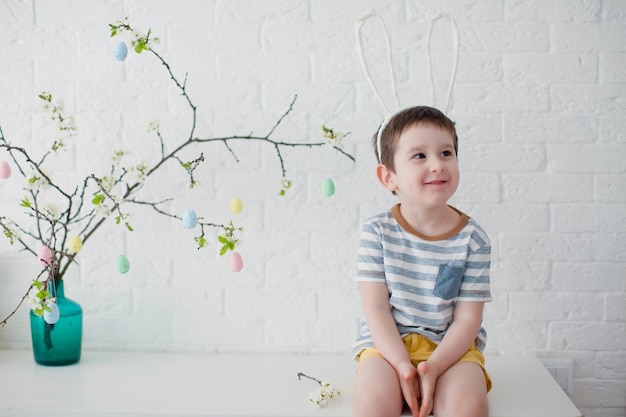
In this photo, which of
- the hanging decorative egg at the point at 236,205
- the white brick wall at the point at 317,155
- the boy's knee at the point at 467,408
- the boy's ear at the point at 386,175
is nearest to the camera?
the boy's knee at the point at 467,408

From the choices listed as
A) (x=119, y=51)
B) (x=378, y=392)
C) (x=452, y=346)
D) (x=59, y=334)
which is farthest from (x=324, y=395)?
(x=119, y=51)

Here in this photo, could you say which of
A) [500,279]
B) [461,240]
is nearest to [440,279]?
[461,240]

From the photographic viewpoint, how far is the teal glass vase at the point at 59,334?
198 cm

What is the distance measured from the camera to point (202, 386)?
1836 mm

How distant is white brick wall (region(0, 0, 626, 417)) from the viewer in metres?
2.04

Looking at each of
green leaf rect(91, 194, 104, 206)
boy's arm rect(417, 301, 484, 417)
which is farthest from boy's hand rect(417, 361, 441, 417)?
green leaf rect(91, 194, 104, 206)

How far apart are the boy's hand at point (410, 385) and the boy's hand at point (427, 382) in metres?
0.01

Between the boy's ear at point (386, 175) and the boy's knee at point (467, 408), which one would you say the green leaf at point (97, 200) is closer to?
the boy's ear at point (386, 175)

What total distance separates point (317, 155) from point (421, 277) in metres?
0.52

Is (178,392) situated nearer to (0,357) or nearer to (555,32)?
(0,357)

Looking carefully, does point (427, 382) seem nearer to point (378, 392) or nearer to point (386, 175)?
point (378, 392)

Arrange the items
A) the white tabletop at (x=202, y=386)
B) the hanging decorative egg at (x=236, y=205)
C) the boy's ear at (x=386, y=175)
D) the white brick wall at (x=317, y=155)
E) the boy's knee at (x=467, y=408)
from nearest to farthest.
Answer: the boy's knee at (x=467, y=408), the white tabletop at (x=202, y=386), the boy's ear at (x=386, y=175), the hanging decorative egg at (x=236, y=205), the white brick wall at (x=317, y=155)

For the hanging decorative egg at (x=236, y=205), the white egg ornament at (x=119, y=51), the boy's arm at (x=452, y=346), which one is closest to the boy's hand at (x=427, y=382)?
the boy's arm at (x=452, y=346)

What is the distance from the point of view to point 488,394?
174 centimetres
